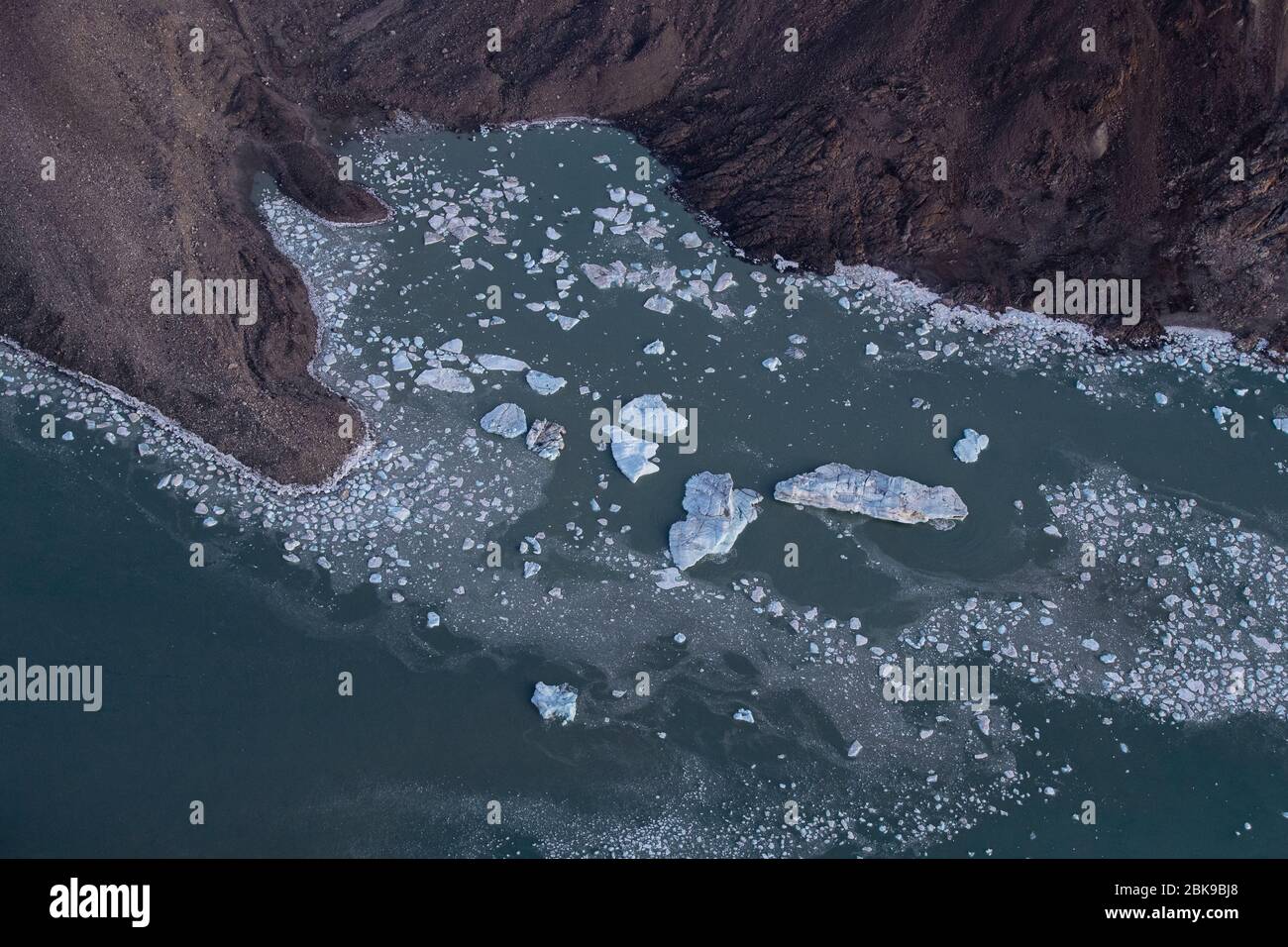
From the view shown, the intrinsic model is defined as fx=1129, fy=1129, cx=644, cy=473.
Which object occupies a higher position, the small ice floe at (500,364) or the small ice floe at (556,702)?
the small ice floe at (500,364)

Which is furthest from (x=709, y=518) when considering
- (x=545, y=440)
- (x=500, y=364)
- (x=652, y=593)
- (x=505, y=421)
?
(x=500, y=364)

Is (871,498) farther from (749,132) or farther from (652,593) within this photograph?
(749,132)

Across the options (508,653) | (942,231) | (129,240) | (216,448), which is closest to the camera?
(508,653)

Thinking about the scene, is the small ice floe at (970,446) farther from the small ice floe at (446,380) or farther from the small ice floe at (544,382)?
the small ice floe at (446,380)

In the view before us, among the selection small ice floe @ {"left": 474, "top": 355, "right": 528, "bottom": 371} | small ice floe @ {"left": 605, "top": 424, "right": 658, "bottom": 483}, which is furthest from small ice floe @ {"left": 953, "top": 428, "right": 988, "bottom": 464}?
small ice floe @ {"left": 474, "top": 355, "right": 528, "bottom": 371}

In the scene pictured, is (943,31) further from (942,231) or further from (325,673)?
(325,673)

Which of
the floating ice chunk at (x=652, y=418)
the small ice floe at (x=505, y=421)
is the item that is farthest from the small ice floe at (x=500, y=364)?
the floating ice chunk at (x=652, y=418)

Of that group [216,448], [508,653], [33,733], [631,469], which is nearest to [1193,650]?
[631,469]
